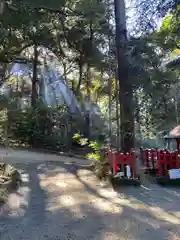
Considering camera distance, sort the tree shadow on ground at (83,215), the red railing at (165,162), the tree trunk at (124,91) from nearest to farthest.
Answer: the tree shadow on ground at (83,215)
the red railing at (165,162)
the tree trunk at (124,91)

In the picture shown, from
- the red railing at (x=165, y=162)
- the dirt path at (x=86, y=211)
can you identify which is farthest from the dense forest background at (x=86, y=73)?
the dirt path at (x=86, y=211)

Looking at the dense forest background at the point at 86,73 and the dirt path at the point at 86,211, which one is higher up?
the dense forest background at the point at 86,73

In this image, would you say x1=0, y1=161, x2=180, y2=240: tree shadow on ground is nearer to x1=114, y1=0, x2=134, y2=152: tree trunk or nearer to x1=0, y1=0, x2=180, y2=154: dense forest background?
x1=114, y1=0, x2=134, y2=152: tree trunk

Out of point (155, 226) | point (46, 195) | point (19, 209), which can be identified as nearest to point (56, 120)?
point (46, 195)

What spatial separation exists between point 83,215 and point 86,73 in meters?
17.0

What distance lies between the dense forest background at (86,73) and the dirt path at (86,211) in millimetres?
2751

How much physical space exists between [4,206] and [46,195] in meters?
1.19

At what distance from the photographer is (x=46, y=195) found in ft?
22.5

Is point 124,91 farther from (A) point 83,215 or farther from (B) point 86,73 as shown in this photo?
(B) point 86,73

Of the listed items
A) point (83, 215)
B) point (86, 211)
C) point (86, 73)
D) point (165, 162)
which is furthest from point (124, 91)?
point (86, 73)

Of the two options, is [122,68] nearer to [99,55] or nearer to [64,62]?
[99,55]

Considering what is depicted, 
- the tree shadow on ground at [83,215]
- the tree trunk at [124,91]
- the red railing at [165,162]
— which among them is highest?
the tree trunk at [124,91]

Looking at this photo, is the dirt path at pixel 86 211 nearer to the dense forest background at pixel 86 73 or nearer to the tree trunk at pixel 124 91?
the tree trunk at pixel 124 91

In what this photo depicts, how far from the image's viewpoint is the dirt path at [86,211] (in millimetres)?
4441
